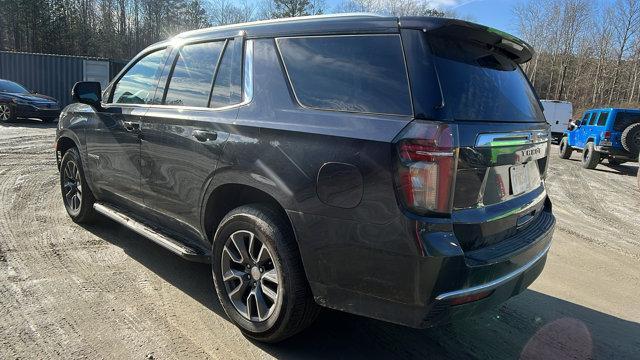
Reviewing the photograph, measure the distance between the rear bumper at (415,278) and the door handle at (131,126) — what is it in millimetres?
1974

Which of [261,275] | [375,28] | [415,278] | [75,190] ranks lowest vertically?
[75,190]

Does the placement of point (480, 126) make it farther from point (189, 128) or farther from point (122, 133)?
A: point (122, 133)

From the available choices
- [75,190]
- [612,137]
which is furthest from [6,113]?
[612,137]

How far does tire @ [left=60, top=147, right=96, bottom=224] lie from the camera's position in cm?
475

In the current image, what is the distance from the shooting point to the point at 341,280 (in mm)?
2418

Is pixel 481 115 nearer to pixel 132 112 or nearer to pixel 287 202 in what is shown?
pixel 287 202

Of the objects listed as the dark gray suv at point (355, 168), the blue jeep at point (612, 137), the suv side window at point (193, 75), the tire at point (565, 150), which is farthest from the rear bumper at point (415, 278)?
the tire at point (565, 150)

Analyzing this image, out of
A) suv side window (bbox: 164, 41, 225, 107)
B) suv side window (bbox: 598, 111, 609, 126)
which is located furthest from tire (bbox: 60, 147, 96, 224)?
suv side window (bbox: 598, 111, 609, 126)

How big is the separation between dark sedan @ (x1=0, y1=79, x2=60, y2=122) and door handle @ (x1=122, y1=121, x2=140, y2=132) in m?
14.7

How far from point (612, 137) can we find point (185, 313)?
44.0 feet

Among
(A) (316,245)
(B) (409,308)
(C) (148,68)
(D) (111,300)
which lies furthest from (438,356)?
(C) (148,68)

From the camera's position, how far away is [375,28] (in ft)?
8.00

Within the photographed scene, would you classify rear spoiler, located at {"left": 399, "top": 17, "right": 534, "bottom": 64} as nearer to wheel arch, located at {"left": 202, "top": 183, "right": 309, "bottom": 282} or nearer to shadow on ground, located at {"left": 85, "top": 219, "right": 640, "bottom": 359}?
wheel arch, located at {"left": 202, "top": 183, "right": 309, "bottom": 282}

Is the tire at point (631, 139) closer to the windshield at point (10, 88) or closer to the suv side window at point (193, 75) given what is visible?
the suv side window at point (193, 75)
